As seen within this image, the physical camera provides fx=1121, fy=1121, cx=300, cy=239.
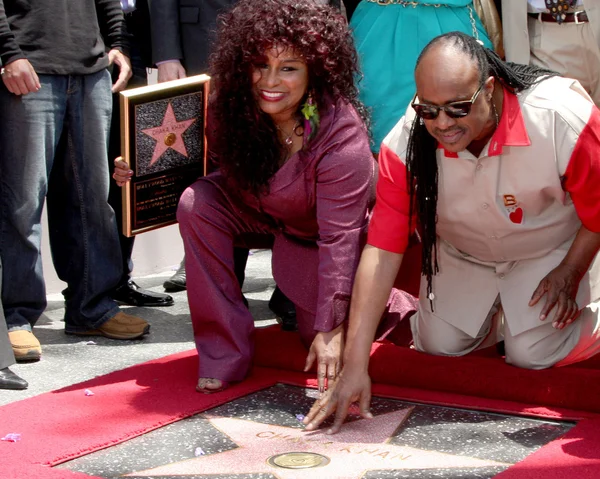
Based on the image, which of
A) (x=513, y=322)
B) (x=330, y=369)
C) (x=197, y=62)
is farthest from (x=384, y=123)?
(x=330, y=369)

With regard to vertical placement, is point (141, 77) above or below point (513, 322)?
above

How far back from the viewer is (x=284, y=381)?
364cm

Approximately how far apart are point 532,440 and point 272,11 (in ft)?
5.23

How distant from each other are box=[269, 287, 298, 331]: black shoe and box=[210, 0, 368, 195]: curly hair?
726 mm

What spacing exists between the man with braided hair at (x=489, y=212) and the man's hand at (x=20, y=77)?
129cm

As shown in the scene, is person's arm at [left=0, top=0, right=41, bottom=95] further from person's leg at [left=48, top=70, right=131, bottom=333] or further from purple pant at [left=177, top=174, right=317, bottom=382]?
purple pant at [left=177, top=174, right=317, bottom=382]

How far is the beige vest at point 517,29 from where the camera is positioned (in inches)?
162

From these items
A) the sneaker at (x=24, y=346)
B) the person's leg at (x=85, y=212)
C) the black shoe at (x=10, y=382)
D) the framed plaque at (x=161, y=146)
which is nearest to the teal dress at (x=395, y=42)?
the framed plaque at (x=161, y=146)

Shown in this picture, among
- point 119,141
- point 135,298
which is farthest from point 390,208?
point 135,298

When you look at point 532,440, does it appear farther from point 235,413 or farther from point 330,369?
point 235,413

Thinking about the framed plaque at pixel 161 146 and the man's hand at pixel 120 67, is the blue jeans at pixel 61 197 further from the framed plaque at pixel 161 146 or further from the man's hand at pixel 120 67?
the framed plaque at pixel 161 146

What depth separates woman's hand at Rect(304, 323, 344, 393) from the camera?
3.25 meters

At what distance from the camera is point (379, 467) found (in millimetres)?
2871

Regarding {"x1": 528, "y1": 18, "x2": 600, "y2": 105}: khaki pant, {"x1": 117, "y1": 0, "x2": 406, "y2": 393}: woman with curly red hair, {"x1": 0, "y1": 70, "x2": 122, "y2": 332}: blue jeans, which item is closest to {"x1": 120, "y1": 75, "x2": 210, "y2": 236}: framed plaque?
{"x1": 117, "y1": 0, "x2": 406, "y2": 393}: woman with curly red hair
